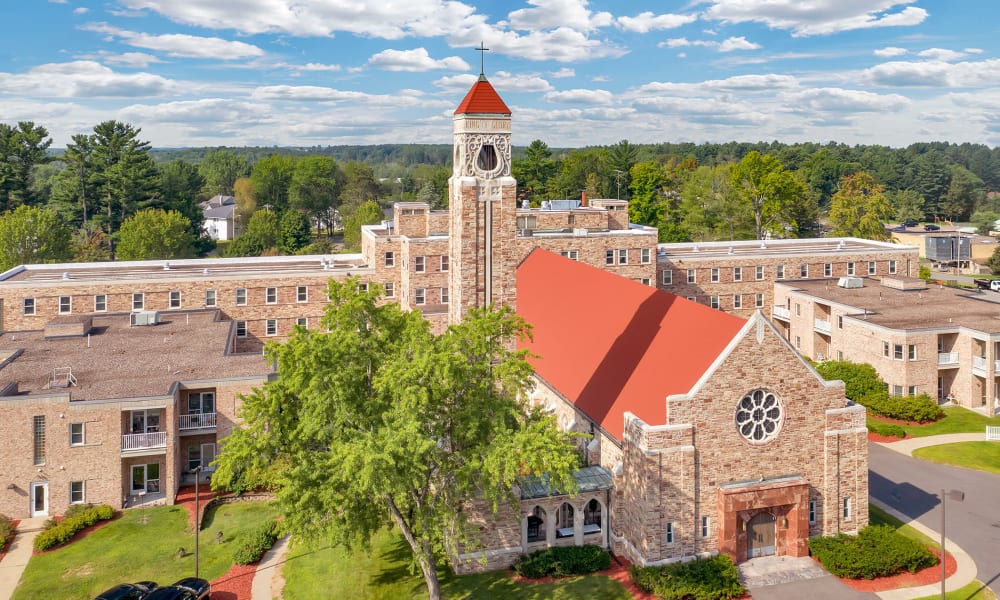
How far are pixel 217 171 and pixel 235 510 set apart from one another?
6325 inches

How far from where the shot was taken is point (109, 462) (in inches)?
1345

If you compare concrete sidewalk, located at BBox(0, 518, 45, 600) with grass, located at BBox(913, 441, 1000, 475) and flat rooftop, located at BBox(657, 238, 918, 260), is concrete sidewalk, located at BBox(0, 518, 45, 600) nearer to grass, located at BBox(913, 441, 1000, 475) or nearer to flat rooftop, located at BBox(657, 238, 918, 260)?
grass, located at BBox(913, 441, 1000, 475)

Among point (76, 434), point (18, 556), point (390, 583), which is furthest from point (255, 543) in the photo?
point (76, 434)

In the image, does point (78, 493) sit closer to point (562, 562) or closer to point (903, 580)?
point (562, 562)

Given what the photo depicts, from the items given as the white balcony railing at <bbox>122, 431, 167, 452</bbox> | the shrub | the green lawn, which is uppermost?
the white balcony railing at <bbox>122, 431, 167, 452</bbox>

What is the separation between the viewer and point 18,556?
98.5 ft

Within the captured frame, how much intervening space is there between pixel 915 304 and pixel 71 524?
53769 mm

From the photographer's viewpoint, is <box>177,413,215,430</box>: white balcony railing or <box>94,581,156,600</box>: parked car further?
<box>177,413,215,430</box>: white balcony railing

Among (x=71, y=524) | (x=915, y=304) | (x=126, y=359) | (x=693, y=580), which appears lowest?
(x=71, y=524)

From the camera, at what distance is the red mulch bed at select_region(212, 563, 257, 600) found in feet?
88.3

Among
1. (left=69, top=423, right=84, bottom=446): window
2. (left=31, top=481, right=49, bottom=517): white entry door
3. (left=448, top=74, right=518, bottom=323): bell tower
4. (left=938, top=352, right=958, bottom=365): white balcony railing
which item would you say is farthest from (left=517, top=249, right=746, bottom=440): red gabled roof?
(left=938, top=352, right=958, bottom=365): white balcony railing

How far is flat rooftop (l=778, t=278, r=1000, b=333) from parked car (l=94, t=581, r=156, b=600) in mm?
43775

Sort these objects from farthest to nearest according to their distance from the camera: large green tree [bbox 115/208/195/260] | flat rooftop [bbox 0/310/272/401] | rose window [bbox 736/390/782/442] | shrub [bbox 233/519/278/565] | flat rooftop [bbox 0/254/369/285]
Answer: large green tree [bbox 115/208/195/260] → flat rooftop [bbox 0/254/369/285] → flat rooftop [bbox 0/310/272/401] → shrub [bbox 233/519/278/565] → rose window [bbox 736/390/782/442]

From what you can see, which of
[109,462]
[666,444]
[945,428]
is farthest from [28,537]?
[945,428]
